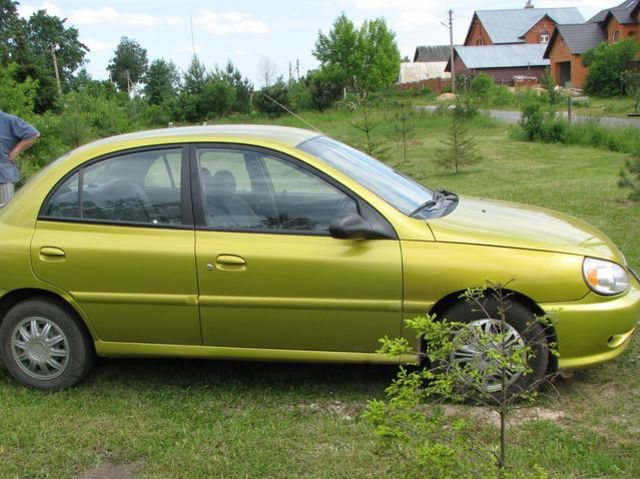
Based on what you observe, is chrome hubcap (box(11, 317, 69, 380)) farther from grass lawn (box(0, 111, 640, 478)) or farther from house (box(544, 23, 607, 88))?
house (box(544, 23, 607, 88))

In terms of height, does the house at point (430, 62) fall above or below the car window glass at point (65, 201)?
above

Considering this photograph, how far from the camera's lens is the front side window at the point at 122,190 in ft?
14.1

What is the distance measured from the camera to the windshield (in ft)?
14.0

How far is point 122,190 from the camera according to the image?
14.3 feet

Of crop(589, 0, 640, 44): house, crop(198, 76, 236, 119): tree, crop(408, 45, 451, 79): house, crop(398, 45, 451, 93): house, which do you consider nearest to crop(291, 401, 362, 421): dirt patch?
crop(198, 76, 236, 119): tree

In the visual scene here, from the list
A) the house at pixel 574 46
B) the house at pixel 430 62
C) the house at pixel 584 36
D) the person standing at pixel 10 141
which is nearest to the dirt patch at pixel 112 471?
the person standing at pixel 10 141

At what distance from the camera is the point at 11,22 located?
70.9 metres

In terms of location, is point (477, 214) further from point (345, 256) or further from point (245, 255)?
point (245, 255)

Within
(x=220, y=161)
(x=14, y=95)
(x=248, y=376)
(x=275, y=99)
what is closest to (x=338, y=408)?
(x=248, y=376)

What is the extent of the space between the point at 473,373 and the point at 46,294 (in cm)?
296

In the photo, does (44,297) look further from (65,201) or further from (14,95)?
(14,95)

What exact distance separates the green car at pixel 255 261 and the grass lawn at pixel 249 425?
270 millimetres

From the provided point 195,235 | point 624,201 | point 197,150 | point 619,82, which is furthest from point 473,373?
point 619,82

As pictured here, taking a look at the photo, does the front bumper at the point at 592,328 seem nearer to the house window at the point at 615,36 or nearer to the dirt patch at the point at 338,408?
the dirt patch at the point at 338,408
